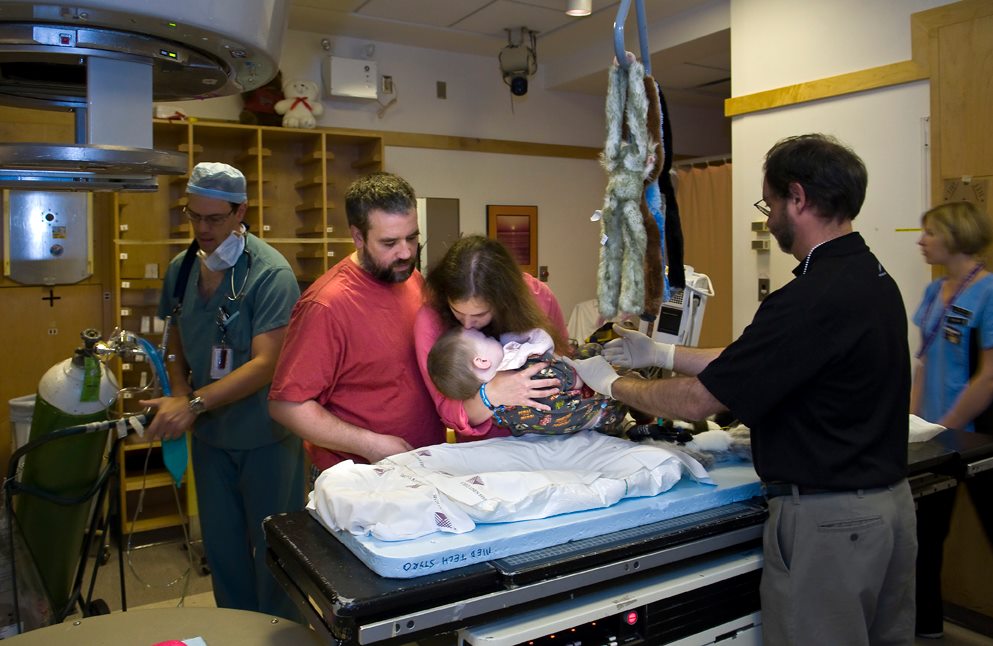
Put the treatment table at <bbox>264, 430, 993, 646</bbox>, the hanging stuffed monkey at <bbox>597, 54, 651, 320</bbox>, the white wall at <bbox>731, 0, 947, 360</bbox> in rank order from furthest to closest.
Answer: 1. the white wall at <bbox>731, 0, 947, 360</bbox>
2. the hanging stuffed monkey at <bbox>597, 54, 651, 320</bbox>
3. the treatment table at <bbox>264, 430, 993, 646</bbox>

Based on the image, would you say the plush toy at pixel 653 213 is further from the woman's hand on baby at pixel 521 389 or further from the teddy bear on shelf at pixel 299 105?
the teddy bear on shelf at pixel 299 105

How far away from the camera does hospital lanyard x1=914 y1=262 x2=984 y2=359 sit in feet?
9.78

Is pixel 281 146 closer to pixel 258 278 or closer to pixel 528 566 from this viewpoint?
pixel 258 278

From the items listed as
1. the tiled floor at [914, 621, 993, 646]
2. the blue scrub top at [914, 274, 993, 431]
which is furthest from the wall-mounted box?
the tiled floor at [914, 621, 993, 646]

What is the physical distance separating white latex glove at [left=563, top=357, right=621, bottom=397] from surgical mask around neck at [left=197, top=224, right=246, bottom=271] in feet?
4.27

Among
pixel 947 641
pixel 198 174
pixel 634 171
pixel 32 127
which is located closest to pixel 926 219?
pixel 947 641

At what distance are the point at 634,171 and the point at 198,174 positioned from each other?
1.60 m

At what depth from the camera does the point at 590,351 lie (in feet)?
6.76

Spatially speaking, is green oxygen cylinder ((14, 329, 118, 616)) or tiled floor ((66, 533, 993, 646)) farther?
tiled floor ((66, 533, 993, 646))

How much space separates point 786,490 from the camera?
1646 mm

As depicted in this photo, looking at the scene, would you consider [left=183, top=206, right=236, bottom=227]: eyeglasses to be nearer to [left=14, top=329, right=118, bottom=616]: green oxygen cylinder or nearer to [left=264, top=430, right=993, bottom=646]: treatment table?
[left=14, top=329, right=118, bottom=616]: green oxygen cylinder

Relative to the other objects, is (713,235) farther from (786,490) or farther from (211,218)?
(786,490)

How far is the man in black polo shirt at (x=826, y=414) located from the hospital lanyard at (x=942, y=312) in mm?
1574

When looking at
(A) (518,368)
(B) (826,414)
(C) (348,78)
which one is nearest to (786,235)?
(B) (826,414)
